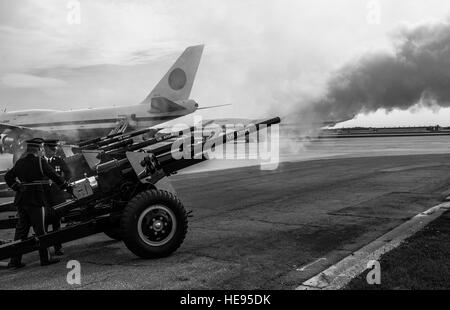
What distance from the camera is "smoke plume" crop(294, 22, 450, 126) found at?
725 inches

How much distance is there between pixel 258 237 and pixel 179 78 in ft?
71.3

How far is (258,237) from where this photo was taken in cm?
678

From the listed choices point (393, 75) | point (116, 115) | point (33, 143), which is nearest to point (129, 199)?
point (33, 143)

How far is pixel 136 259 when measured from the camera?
573 cm

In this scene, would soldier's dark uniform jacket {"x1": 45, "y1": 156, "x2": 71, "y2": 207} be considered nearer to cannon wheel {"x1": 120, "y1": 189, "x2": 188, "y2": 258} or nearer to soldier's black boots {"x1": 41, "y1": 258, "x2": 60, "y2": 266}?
soldier's black boots {"x1": 41, "y1": 258, "x2": 60, "y2": 266}

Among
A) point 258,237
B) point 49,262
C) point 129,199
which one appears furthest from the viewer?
point 258,237

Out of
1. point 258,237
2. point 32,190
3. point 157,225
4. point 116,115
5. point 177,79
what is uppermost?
point 177,79

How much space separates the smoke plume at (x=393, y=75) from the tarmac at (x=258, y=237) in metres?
6.12

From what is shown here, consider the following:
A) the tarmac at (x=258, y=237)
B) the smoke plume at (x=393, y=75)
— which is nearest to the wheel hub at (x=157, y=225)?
the tarmac at (x=258, y=237)

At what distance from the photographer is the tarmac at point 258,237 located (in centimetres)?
492

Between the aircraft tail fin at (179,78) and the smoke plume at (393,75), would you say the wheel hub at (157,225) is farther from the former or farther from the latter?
the aircraft tail fin at (179,78)

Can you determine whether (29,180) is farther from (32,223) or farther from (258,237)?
(258,237)

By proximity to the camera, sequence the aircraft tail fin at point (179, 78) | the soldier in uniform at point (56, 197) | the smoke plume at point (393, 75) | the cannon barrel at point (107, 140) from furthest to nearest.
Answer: the aircraft tail fin at point (179, 78), the smoke plume at point (393, 75), the cannon barrel at point (107, 140), the soldier in uniform at point (56, 197)

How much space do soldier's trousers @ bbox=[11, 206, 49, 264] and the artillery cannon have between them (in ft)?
1.06
